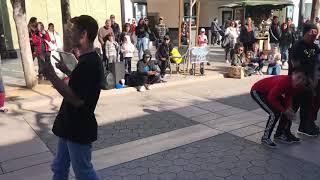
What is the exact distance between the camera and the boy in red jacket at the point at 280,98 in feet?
14.6

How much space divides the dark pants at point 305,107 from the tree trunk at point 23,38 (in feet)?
20.2

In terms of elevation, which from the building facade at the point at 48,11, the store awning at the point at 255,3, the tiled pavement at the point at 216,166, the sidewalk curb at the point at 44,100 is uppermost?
the store awning at the point at 255,3

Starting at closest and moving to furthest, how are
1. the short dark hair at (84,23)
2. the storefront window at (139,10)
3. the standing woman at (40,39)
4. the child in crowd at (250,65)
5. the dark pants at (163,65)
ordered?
the short dark hair at (84,23)
the standing woman at (40,39)
the dark pants at (163,65)
the child in crowd at (250,65)
the storefront window at (139,10)

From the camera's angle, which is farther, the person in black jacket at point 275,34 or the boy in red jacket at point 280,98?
the person in black jacket at point 275,34

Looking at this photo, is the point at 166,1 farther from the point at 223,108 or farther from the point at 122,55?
the point at 223,108

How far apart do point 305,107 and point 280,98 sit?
0.91 metres

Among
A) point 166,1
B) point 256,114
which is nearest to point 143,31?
point 256,114

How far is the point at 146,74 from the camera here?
359 inches

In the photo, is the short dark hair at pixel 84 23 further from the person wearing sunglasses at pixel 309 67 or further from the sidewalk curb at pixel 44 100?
the sidewalk curb at pixel 44 100

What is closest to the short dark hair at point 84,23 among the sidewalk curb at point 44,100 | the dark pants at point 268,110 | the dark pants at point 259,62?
the dark pants at point 268,110

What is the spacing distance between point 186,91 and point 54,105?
316 cm

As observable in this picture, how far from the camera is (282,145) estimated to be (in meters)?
5.04

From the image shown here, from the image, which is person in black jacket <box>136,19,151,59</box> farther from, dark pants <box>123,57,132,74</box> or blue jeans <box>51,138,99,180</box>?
blue jeans <box>51,138,99,180</box>

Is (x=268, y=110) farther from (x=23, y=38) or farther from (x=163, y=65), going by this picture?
(x=23, y=38)
